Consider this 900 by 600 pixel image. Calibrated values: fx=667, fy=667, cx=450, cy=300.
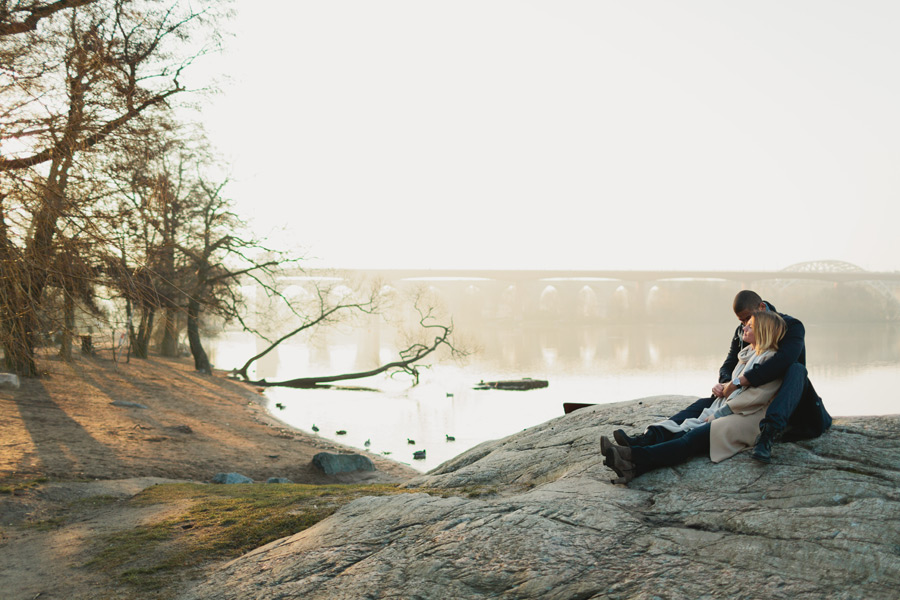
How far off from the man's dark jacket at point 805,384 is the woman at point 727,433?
68 millimetres

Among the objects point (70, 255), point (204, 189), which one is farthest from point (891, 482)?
point (204, 189)

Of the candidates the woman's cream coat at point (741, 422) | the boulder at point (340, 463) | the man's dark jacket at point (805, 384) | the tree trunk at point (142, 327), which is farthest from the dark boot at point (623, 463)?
the boulder at point (340, 463)

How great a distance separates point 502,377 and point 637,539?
30.7 meters

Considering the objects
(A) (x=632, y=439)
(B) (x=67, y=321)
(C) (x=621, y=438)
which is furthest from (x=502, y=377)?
(C) (x=621, y=438)

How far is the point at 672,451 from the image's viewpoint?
5121 millimetres

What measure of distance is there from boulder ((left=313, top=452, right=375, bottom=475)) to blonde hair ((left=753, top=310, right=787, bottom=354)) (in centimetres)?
912

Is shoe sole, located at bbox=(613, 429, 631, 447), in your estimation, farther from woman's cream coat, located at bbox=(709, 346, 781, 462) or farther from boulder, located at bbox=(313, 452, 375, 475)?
boulder, located at bbox=(313, 452, 375, 475)

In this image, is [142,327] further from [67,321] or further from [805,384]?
[805,384]

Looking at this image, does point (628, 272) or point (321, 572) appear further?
point (628, 272)

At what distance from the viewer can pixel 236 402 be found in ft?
74.8

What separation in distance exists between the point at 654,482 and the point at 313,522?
3.02 metres

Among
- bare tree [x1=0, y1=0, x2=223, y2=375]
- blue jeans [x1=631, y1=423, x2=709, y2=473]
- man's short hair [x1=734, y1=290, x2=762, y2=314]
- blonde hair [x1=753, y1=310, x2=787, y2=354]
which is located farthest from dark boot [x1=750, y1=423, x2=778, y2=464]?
bare tree [x1=0, y1=0, x2=223, y2=375]

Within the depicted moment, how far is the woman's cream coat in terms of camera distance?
4973 millimetres

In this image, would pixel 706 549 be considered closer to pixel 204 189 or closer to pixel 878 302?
pixel 204 189
